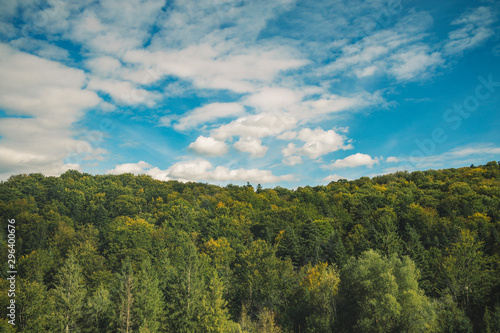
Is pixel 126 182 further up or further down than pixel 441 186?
further up

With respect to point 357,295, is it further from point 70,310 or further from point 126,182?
point 126,182

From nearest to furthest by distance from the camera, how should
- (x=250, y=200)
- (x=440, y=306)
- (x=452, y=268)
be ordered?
1. (x=440, y=306)
2. (x=452, y=268)
3. (x=250, y=200)

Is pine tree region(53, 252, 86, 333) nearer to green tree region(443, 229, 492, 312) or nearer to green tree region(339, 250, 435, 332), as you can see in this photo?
green tree region(339, 250, 435, 332)

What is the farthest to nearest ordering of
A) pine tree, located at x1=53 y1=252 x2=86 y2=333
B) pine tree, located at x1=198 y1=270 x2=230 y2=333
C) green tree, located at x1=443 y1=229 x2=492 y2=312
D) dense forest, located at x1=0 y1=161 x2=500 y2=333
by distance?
green tree, located at x1=443 y1=229 x2=492 y2=312, pine tree, located at x1=53 y1=252 x2=86 y2=333, dense forest, located at x1=0 y1=161 x2=500 y2=333, pine tree, located at x1=198 y1=270 x2=230 y2=333

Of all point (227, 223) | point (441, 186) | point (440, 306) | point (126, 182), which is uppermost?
point (126, 182)

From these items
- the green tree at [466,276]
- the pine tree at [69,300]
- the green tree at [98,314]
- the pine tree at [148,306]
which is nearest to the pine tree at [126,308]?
the pine tree at [148,306]

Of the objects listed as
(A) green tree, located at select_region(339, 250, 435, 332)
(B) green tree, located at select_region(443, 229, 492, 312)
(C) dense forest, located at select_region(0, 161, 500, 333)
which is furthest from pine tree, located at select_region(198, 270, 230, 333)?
(B) green tree, located at select_region(443, 229, 492, 312)

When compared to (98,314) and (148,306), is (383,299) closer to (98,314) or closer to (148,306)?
(148,306)

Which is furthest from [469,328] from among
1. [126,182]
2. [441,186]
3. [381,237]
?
[126,182]

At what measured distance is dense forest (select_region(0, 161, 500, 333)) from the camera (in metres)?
33.1

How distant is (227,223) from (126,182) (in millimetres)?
106134

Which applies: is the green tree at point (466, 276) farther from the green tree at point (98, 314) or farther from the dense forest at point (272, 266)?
the green tree at point (98, 314)

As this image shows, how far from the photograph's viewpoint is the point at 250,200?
123 m

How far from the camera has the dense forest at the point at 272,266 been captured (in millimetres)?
33125
